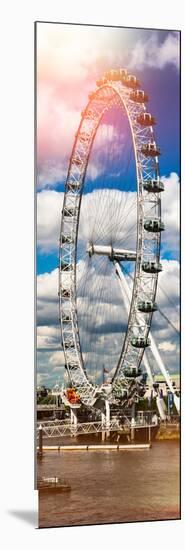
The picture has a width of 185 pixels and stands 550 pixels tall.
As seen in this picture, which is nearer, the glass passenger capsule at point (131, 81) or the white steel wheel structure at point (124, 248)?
the white steel wheel structure at point (124, 248)

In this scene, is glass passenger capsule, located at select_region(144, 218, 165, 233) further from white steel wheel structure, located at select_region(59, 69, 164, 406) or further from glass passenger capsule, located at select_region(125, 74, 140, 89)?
glass passenger capsule, located at select_region(125, 74, 140, 89)

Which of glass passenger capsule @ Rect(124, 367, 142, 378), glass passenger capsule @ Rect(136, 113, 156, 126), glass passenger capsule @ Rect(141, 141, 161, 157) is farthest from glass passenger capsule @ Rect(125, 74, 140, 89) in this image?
glass passenger capsule @ Rect(124, 367, 142, 378)

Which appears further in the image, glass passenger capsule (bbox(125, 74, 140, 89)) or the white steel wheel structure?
glass passenger capsule (bbox(125, 74, 140, 89))

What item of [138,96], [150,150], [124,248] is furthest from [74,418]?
[138,96]

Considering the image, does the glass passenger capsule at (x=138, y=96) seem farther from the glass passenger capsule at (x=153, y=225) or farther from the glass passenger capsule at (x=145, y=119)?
the glass passenger capsule at (x=153, y=225)

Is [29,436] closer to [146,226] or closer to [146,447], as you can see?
[146,447]

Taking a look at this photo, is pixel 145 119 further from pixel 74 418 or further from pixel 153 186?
pixel 74 418

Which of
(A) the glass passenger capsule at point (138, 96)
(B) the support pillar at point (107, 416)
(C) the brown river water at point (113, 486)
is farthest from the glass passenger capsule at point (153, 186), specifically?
(C) the brown river water at point (113, 486)
